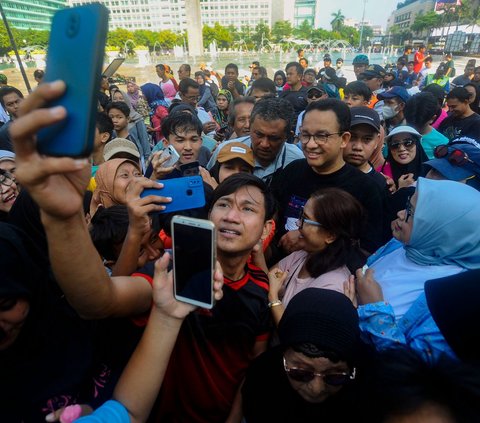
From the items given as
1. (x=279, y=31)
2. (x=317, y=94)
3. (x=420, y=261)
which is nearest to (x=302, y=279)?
(x=420, y=261)

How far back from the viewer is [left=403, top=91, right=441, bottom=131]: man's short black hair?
396cm

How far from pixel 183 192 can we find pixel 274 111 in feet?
5.55

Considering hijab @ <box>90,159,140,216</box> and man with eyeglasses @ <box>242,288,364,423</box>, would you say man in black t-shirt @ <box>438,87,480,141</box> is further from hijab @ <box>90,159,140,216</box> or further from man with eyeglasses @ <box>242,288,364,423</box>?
hijab @ <box>90,159,140,216</box>

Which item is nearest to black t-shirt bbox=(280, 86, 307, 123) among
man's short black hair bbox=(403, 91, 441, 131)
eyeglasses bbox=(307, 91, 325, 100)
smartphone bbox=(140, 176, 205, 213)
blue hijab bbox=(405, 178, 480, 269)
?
eyeglasses bbox=(307, 91, 325, 100)

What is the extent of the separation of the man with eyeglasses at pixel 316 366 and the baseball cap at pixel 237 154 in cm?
157

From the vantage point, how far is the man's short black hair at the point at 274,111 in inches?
111

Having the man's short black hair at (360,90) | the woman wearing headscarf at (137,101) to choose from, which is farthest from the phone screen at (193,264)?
the woman wearing headscarf at (137,101)

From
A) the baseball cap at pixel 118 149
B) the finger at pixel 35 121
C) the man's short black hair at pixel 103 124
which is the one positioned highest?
the finger at pixel 35 121

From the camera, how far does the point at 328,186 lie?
7.79ft

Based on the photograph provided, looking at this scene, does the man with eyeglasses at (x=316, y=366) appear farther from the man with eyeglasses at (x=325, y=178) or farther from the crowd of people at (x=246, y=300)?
the man with eyeglasses at (x=325, y=178)

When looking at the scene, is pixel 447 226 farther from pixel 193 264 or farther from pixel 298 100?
pixel 298 100

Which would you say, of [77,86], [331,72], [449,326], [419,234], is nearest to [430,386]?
[449,326]

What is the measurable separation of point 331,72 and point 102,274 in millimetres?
9071

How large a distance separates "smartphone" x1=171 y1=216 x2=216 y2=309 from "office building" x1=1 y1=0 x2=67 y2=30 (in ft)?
297
